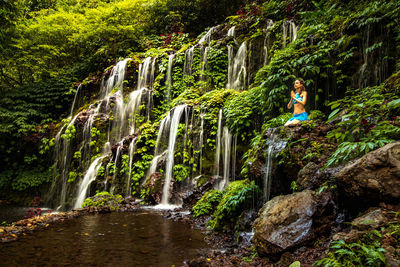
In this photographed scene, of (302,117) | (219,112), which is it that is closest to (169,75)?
(219,112)

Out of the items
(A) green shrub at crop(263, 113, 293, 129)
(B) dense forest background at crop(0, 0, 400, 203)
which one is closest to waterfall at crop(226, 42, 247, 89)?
(B) dense forest background at crop(0, 0, 400, 203)

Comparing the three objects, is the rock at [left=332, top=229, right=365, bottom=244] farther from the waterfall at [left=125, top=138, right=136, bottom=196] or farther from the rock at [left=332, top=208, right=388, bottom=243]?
the waterfall at [left=125, top=138, right=136, bottom=196]

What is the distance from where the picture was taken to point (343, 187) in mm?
2906

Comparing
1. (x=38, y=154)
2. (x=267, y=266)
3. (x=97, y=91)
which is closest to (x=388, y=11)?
(x=267, y=266)

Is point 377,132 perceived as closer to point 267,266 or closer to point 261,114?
point 267,266

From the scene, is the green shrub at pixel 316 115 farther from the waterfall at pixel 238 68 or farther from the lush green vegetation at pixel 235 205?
the waterfall at pixel 238 68

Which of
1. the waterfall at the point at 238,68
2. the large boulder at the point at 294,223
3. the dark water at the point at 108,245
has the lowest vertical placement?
the dark water at the point at 108,245

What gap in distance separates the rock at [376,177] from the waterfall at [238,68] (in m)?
8.54

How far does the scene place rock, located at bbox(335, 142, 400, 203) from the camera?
2.45 metres

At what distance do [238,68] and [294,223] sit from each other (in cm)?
934

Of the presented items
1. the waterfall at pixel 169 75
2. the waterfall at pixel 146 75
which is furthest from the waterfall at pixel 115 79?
the waterfall at pixel 169 75

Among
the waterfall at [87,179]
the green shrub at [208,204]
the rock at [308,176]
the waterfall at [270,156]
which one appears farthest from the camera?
the waterfall at [87,179]

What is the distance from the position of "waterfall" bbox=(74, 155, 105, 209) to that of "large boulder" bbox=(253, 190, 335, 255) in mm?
9233

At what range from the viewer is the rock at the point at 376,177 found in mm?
2449
